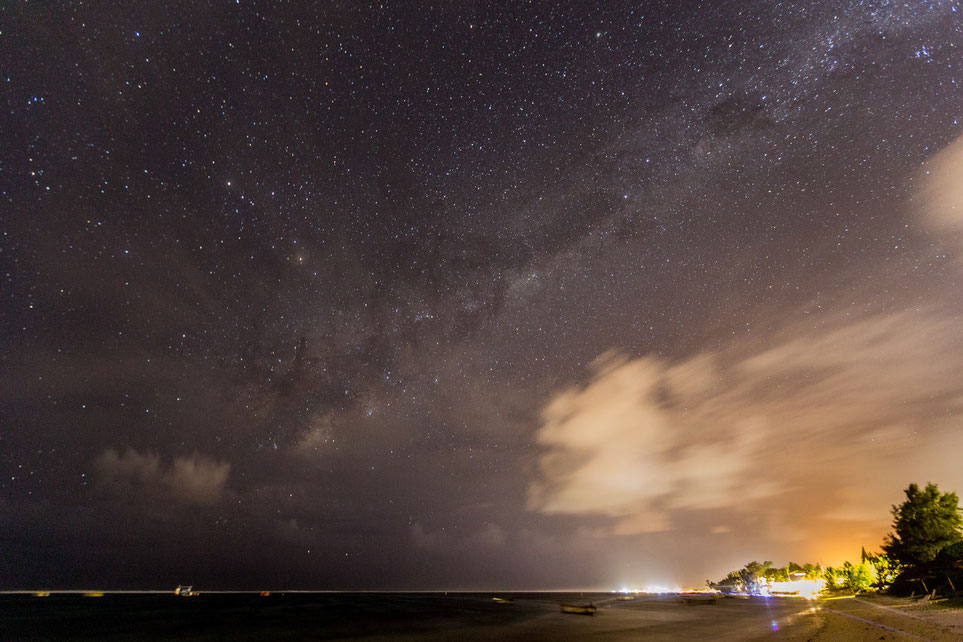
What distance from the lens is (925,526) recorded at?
60938 mm

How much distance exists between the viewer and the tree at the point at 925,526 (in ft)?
196

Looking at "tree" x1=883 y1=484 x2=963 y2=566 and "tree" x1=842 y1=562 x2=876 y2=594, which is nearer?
"tree" x1=883 y1=484 x2=963 y2=566

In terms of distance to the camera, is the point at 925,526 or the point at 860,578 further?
the point at 860,578

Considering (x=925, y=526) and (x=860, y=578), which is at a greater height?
(x=925, y=526)

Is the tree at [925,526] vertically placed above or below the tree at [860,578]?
above

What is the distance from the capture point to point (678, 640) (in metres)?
49.8

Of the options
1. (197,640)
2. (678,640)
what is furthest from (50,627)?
(678,640)

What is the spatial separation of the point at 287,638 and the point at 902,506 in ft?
292

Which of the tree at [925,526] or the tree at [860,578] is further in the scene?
the tree at [860,578]

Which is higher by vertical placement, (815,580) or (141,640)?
(141,640)

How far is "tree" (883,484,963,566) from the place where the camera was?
59.7 metres

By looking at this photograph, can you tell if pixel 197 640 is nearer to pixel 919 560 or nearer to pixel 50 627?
pixel 50 627

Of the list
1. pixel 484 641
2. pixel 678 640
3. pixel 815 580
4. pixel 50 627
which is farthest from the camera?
pixel 815 580

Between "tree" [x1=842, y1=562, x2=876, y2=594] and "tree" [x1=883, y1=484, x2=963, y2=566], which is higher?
"tree" [x1=883, y1=484, x2=963, y2=566]
